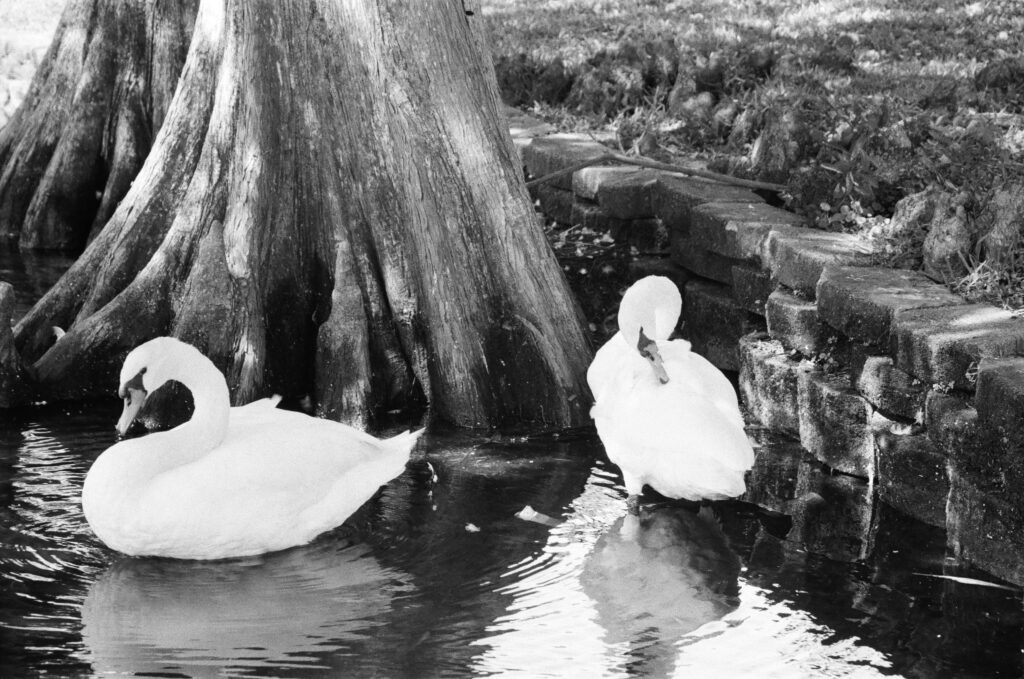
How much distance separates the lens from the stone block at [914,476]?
557cm

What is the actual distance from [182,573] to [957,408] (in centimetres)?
322

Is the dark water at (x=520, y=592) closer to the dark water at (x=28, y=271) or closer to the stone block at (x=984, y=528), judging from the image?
the stone block at (x=984, y=528)

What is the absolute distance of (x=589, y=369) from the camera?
659 cm

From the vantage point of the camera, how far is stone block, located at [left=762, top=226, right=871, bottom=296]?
21.0ft

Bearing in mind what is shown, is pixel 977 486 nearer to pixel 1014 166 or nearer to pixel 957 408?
pixel 957 408

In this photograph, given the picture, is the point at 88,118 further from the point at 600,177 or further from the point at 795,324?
the point at 795,324

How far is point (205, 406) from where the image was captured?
18.1 feet

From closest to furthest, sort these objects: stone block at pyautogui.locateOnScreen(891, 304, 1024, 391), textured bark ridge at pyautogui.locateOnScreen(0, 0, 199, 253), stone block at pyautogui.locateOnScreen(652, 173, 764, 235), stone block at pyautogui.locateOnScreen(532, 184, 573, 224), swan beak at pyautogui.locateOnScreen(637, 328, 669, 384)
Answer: stone block at pyautogui.locateOnScreen(891, 304, 1024, 391)
swan beak at pyautogui.locateOnScreen(637, 328, 669, 384)
stone block at pyautogui.locateOnScreen(652, 173, 764, 235)
stone block at pyautogui.locateOnScreen(532, 184, 573, 224)
textured bark ridge at pyautogui.locateOnScreen(0, 0, 199, 253)

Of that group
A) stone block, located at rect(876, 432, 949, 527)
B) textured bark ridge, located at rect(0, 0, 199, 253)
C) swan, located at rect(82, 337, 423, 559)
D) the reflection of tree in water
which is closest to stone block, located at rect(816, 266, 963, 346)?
stone block, located at rect(876, 432, 949, 527)

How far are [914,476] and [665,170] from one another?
3176 mm

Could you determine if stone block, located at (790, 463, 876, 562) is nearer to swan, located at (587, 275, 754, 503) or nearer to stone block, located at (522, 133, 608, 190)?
swan, located at (587, 275, 754, 503)

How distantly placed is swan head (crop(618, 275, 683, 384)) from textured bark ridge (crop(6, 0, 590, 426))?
2.39 ft

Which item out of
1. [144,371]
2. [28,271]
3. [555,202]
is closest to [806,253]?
[144,371]

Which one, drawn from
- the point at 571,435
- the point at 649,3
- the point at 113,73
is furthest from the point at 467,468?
the point at 649,3
